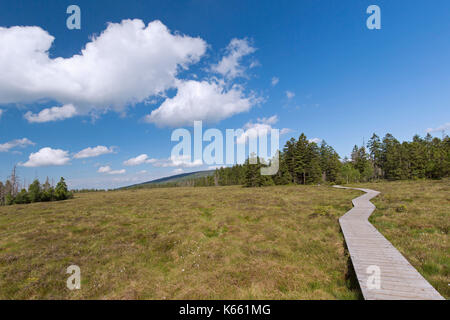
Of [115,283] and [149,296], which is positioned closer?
[149,296]

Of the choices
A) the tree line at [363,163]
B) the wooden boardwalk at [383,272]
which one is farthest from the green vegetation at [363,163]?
the wooden boardwalk at [383,272]

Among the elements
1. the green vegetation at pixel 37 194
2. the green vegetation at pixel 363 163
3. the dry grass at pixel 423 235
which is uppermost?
the green vegetation at pixel 363 163

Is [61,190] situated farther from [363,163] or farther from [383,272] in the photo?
[363,163]

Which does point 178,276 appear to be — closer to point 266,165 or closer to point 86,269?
point 86,269

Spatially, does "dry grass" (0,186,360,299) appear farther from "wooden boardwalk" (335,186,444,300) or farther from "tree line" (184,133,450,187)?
"tree line" (184,133,450,187)

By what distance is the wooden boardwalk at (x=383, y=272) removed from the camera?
18.7 feet

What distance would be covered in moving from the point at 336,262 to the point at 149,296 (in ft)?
29.9

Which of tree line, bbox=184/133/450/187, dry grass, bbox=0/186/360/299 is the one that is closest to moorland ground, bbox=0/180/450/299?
dry grass, bbox=0/186/360/299

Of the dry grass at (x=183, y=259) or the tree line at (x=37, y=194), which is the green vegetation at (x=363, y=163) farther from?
the tree line at (x=37, y=194)

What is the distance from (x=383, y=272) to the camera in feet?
22.7

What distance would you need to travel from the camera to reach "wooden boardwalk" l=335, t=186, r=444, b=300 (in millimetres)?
5715

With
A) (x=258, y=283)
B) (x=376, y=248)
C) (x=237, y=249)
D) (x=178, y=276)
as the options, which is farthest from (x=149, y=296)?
(x=376, y=248)

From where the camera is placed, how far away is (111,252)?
1145 centimetres
